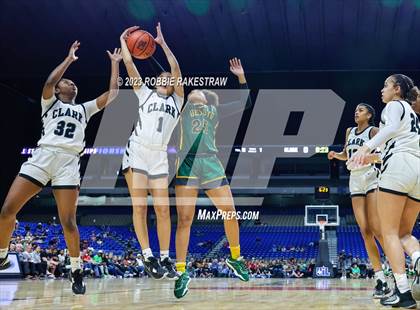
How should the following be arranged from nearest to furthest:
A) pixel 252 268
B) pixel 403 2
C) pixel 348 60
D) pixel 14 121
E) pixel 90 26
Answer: pixel 403 2 < pixel 90 26 < pixel 348 60 < pixel 252 268 < pixel 14 121

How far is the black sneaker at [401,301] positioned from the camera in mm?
3896

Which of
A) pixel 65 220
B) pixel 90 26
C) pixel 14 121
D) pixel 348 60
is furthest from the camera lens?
pixel 14 121

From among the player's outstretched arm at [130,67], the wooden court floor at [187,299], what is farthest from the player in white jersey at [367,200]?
the player's outstretched arm at [130,67]

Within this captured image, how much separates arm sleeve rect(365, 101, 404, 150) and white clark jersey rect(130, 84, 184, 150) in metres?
2.42

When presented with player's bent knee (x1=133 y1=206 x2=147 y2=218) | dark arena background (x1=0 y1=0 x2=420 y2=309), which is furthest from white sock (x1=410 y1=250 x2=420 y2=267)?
player's bent knee (x1=133 y1=206 x2=147 y2=218)

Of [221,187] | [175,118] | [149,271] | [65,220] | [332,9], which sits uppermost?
[332,9]

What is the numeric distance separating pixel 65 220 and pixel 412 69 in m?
13.2

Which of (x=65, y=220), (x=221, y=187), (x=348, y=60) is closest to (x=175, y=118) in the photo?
(x=221, y=187)

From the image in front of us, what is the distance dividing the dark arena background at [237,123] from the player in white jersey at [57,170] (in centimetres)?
74

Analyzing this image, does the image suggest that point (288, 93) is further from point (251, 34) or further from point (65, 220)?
point (65, 220)

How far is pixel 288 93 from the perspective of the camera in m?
17.9

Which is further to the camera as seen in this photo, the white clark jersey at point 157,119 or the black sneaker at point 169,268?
the white clark jersey at point 157,119

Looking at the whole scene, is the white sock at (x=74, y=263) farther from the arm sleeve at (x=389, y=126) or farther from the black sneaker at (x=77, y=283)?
→ the arm sleeve at (x=389, y=126)

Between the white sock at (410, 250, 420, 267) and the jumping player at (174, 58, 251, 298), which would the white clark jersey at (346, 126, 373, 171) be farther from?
the white sock at (410, 250, 420, 267)
